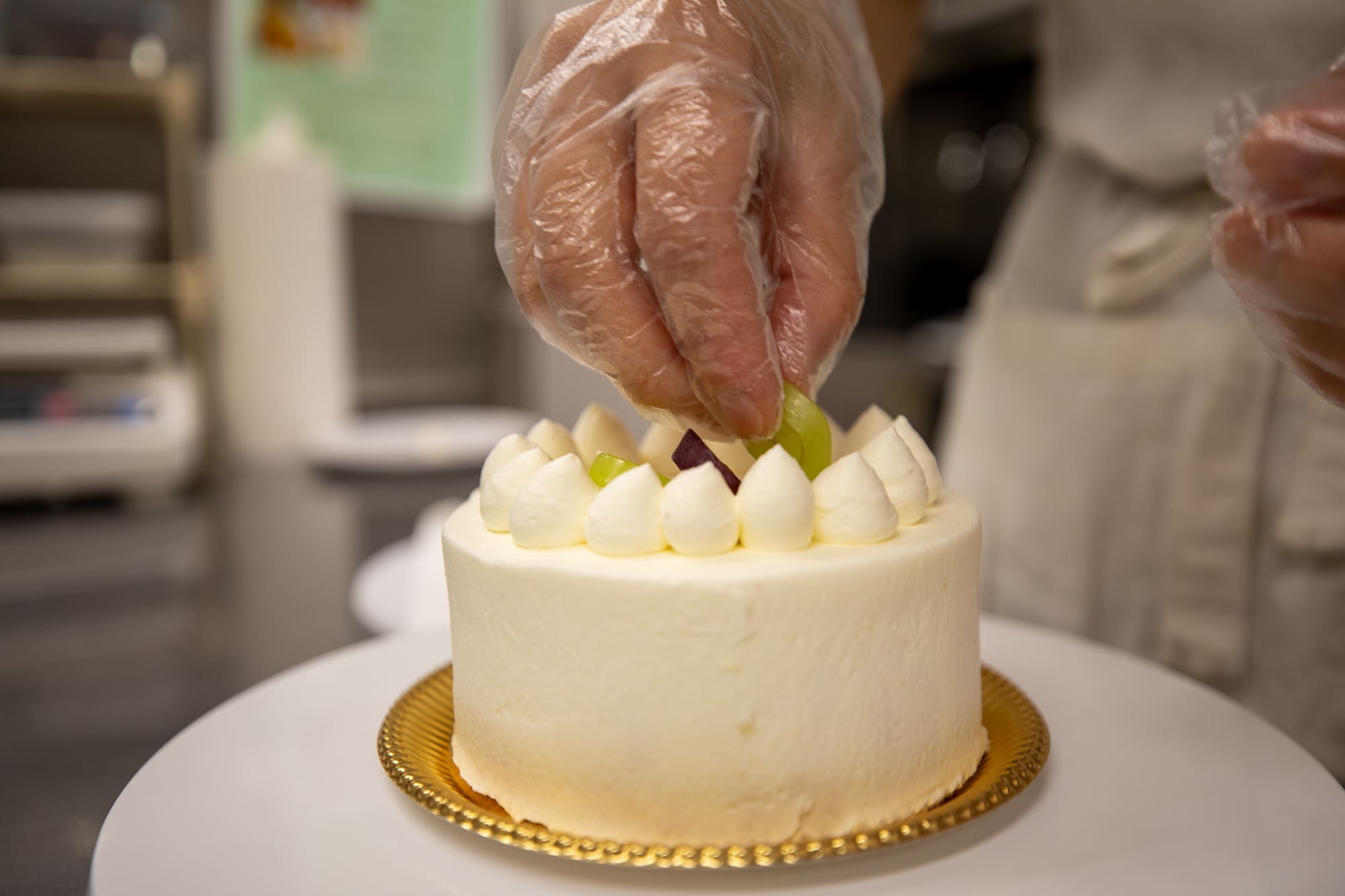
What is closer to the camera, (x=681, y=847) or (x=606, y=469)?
(x=681, y=847)

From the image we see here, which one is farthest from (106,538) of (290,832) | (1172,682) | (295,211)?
(1172,682)

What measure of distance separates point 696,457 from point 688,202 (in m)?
0.18

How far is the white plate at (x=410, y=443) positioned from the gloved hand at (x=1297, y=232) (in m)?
1.50

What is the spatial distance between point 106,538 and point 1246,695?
5.37 ft

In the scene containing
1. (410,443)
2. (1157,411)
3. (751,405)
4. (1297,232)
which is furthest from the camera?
(410,443)

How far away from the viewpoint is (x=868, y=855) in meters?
0.64

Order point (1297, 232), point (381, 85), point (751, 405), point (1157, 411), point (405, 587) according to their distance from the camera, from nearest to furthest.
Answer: point (1297, 232)
point (751, 405)
point (1157, 411)
point (405, 587)
point (381, 85)

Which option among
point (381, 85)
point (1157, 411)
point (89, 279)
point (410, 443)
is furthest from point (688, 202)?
point (381, 85)

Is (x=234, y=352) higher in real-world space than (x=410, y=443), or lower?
higher

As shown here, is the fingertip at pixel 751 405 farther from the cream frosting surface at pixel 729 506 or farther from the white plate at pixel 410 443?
the white plate at pixel 410 443

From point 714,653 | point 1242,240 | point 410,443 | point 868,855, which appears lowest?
point 410,443

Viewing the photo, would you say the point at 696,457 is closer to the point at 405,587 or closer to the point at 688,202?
the point at 688,202

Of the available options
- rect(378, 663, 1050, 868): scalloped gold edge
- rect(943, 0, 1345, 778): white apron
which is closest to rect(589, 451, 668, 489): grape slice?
rect(378, 663, 1050, 868): scalloped gold edge

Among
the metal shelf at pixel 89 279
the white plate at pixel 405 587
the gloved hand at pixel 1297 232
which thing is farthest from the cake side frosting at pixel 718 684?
the metal shelf at pixel 89 279
